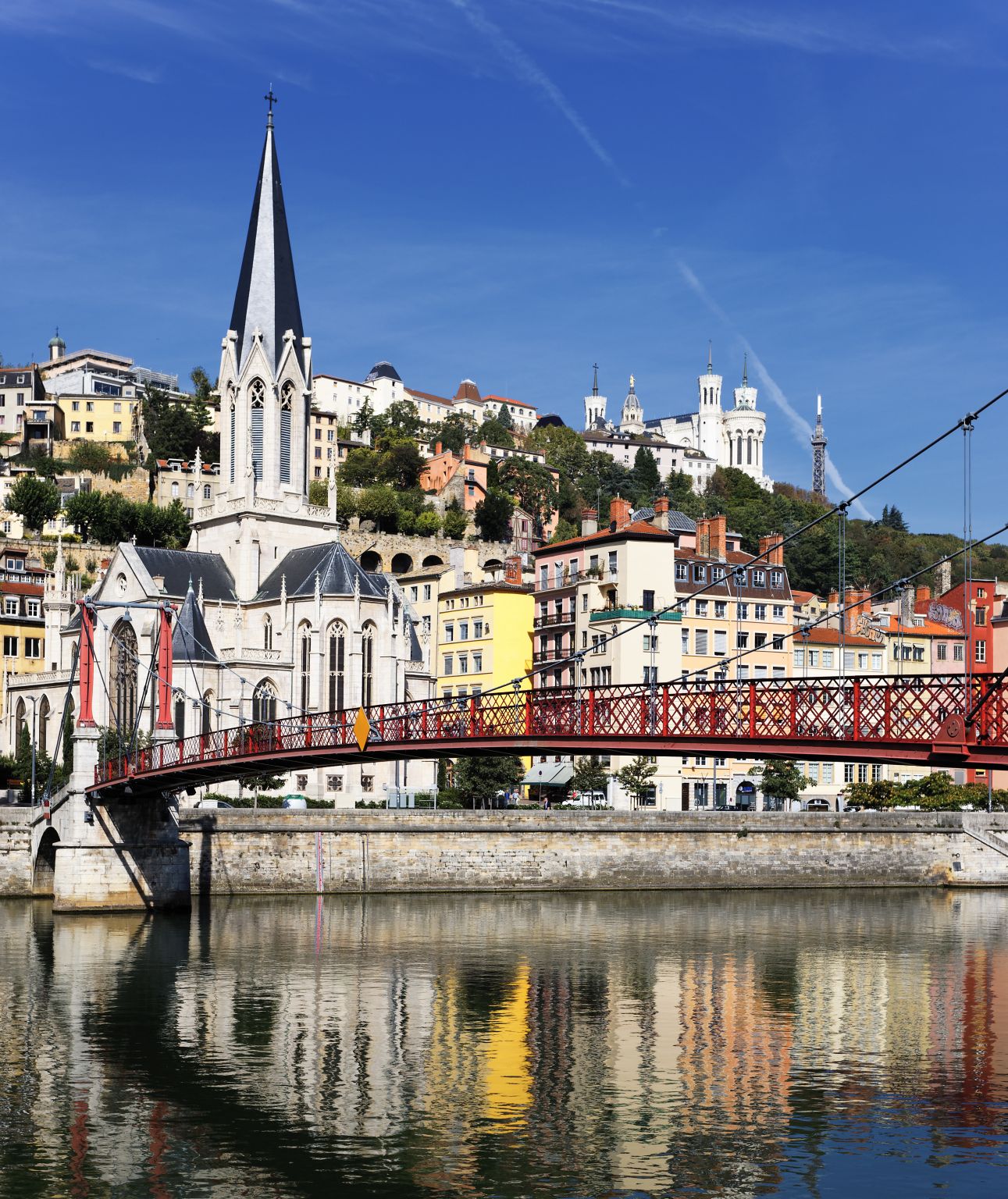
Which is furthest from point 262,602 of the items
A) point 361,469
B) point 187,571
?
point 361,469

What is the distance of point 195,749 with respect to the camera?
6341cm

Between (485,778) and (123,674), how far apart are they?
16610 millimetres

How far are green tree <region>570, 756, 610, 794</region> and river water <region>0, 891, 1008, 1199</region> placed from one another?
2126 cm

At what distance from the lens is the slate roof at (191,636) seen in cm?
7444

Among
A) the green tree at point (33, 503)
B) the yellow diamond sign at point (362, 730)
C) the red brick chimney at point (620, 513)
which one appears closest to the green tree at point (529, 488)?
the green tree at point (33, 503)

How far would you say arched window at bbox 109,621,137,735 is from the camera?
244 ft

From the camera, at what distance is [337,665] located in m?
76.0

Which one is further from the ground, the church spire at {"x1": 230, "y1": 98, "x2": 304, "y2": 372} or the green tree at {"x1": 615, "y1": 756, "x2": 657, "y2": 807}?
the church spire at {"x1": 230, "y1": 98, "x2": 304, "y2": 372}

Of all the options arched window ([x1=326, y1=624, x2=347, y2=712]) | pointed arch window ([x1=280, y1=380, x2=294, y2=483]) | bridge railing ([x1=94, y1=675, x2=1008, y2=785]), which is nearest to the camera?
bridge railing ([x1=94, y1=675, x2=1008, y2=785])

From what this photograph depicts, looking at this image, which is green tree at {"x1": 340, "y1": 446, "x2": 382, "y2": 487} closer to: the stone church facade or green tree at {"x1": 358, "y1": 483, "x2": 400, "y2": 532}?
green tree at {"x1": 358, "y1": 483, "x2": 400, "y2": 532}

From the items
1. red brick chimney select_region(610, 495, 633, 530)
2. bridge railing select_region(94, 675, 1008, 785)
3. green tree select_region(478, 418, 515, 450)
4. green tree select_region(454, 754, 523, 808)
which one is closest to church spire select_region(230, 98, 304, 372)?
red brick chimney select_region(610, 495, 633, 530)

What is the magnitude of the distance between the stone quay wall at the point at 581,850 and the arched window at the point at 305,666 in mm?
17715

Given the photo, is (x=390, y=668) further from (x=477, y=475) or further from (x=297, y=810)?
(x=477, y=475)

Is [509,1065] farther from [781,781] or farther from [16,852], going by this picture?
[781,781]
